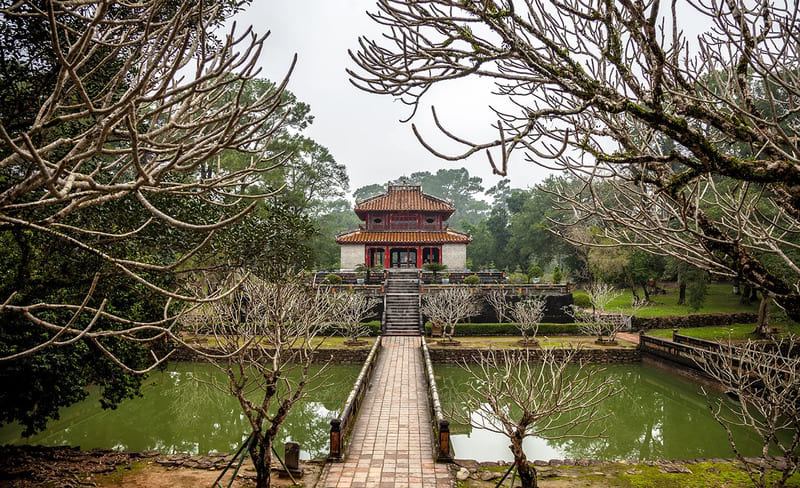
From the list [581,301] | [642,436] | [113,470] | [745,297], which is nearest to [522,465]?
[113,470]

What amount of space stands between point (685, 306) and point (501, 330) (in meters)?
11.4

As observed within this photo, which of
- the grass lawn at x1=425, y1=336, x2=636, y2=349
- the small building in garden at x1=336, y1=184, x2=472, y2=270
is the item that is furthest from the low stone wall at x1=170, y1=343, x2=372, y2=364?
the small building in garden at x1=336, y1=184, x2=472, y2=270

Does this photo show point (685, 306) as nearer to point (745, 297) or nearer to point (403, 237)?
point (745, 297)

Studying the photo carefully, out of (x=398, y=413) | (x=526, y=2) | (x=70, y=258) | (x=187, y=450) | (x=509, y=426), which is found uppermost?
(x=526, y=2)

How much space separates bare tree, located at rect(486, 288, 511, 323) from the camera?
1961 cm

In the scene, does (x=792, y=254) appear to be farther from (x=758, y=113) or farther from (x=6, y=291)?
(x=6, y=291)

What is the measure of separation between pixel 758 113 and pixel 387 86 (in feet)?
8.47

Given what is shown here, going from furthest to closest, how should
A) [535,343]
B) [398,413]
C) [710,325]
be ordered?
[710,325]
[535,343]
[398,413]

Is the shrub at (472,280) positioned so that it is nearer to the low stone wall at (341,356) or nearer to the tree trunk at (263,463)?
the low stone wall at (341,356)

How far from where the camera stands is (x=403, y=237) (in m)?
28.2

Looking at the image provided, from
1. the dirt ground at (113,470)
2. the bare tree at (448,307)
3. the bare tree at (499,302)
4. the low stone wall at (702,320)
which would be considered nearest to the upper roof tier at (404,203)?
the bare tree at (499,302)

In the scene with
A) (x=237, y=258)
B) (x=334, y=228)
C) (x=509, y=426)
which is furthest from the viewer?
(x=334, y=228)

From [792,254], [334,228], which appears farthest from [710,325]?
[334,228]

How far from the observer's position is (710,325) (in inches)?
810
